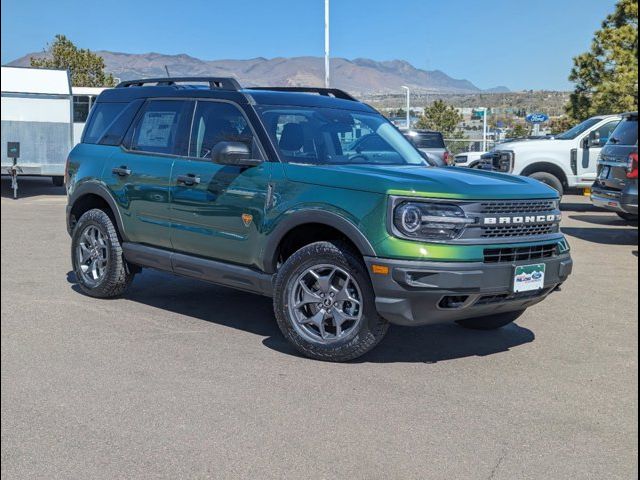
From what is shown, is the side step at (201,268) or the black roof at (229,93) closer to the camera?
the side step at (201,268)

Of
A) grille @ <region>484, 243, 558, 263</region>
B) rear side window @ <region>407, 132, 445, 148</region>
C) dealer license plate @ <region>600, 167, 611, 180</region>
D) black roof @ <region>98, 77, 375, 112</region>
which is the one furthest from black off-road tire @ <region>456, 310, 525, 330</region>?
rear side window @ <region>407, 132, 445, 148</region>

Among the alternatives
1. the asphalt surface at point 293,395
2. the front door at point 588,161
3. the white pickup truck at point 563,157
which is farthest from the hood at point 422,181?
the front door at point 588,161

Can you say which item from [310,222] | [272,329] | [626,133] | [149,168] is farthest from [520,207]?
[626,133]

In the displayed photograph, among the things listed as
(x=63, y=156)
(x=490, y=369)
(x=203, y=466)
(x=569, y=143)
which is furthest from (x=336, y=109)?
(x=63, y=156)

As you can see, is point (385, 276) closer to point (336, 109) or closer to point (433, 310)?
point (433, 310)

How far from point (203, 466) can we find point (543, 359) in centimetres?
287

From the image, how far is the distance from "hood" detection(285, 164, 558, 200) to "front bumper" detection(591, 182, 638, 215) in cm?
604

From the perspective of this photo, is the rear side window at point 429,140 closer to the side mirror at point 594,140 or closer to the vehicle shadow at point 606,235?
the side mirror at point 594,140

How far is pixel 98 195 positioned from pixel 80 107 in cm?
2032

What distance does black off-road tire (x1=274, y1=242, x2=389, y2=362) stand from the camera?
16.8ft

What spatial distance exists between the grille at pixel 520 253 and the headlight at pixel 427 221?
0.88 feet

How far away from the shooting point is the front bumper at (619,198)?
437 inches

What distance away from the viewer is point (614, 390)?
4.87 metres

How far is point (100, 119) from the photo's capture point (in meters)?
7.49
